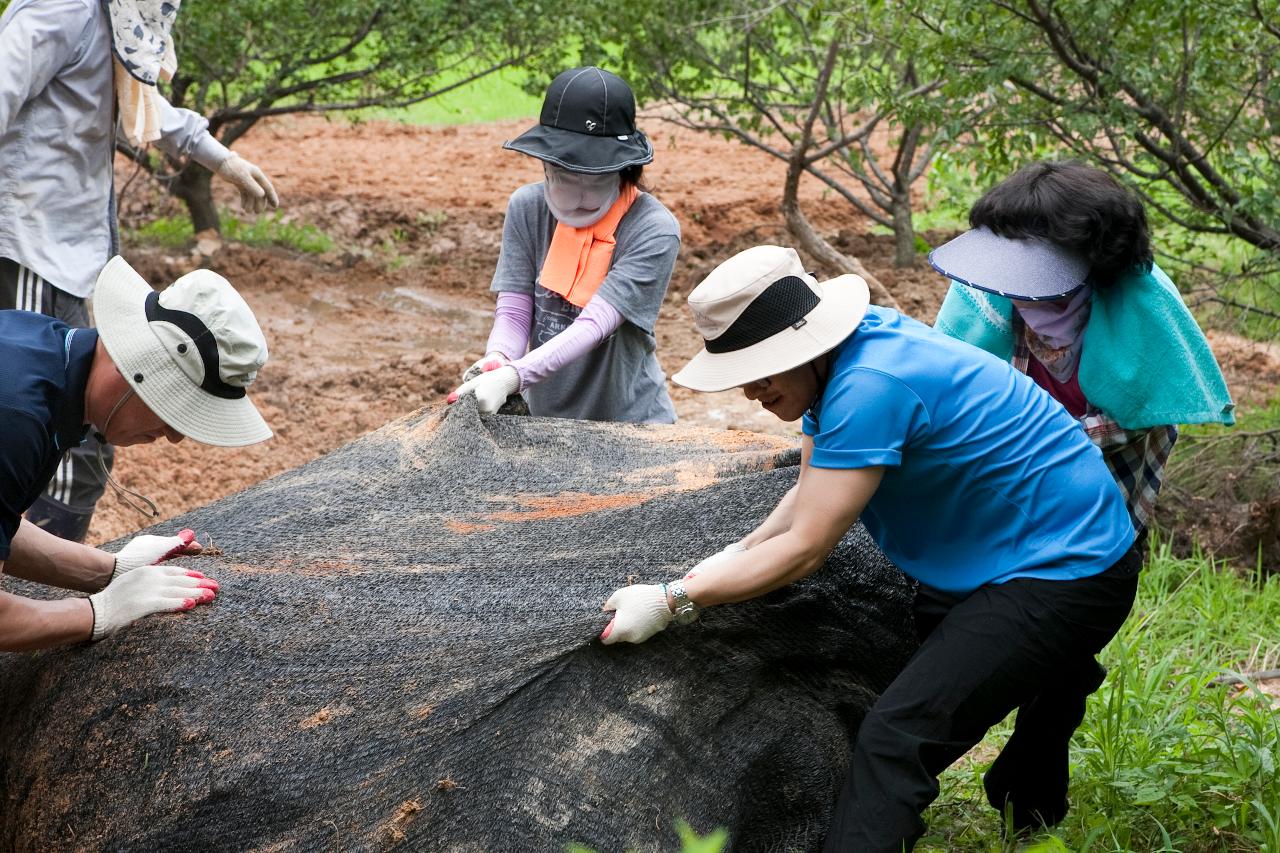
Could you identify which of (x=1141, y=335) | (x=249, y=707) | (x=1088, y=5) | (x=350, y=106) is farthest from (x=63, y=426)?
(x=350, y=106)

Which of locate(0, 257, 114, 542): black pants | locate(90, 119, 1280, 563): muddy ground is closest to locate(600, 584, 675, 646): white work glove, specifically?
locate(0, 257, 114, 542): black pants

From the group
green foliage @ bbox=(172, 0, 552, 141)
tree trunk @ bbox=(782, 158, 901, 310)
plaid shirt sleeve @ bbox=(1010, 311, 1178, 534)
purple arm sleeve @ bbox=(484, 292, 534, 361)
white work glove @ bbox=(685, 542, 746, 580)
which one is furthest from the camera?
tree trunk @ bbox=(782, 158, 901, 310)

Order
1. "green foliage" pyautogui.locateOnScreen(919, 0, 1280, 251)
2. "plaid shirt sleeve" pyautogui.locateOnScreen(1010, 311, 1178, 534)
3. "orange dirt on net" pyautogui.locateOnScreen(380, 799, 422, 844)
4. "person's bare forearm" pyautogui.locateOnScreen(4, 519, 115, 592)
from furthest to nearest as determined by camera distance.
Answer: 1. "green foliage" pyautogui.locateOnScreen(919, 0, 1280, 251)
2. "plaid shirt sleeve" pyautogui.locateOnScreen(1010, 311, 1178, 534)
3. "person's bare forearm" pyautogui.locateOnScreen(4, 519, 115, 592)
4. "orange dirt on net" pyautogui.locateOnScreen(380, 799, 422, 844)

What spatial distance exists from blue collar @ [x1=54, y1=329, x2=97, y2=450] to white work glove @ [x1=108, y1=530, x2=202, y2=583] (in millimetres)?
349

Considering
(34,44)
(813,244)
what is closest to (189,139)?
(34,44)

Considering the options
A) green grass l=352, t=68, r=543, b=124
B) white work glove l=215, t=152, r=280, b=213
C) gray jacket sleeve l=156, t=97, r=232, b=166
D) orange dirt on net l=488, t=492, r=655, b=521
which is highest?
gray jacket sleeve l=156, t=97, r=232, b=166

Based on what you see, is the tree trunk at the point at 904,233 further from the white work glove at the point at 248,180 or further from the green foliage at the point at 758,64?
the white work glove at the point at 248,180

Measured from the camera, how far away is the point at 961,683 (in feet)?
7.18

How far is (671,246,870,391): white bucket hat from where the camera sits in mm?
2145

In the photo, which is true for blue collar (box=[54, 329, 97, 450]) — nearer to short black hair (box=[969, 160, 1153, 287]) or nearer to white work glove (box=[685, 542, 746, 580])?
white work glove (box=[685, 542, 746, 580])

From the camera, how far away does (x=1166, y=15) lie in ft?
14.6

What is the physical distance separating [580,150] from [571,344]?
1.54 ft

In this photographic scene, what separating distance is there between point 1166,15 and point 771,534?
2984 millimetres

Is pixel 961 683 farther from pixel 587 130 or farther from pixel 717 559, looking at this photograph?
pixel 587 130
